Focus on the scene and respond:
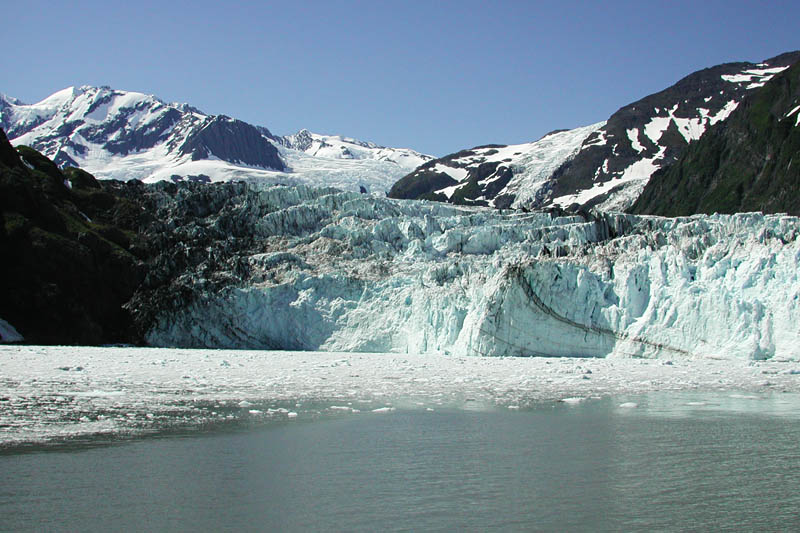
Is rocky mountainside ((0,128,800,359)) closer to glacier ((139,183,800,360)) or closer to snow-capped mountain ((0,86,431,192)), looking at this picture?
glacier ((139,183,800,360))

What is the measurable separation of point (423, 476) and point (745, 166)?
2993 inches

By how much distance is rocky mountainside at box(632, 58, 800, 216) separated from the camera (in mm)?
66500

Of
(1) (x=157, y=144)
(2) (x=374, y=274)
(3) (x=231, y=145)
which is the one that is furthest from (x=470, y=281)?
(1) (x=157, y=144)

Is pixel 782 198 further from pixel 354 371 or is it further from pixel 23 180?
pixel 23 180

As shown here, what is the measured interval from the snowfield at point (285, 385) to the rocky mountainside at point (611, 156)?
71.3 metres

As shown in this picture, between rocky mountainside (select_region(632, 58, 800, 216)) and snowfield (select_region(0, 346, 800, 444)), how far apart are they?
4782 cm

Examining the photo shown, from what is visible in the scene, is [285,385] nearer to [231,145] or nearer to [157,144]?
[231,145]

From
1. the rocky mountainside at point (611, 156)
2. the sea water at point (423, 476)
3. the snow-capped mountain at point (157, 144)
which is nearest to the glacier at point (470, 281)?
the sea water at point (423, 476)

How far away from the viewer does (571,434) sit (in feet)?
38.9

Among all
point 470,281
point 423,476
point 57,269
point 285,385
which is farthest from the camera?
point 57,269

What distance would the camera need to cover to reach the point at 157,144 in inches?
6501

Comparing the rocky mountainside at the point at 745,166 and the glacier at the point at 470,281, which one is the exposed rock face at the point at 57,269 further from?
the rocky mountainside at the point at 745,166

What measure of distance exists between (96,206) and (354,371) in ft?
88.4

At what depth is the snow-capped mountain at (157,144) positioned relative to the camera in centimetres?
13188
